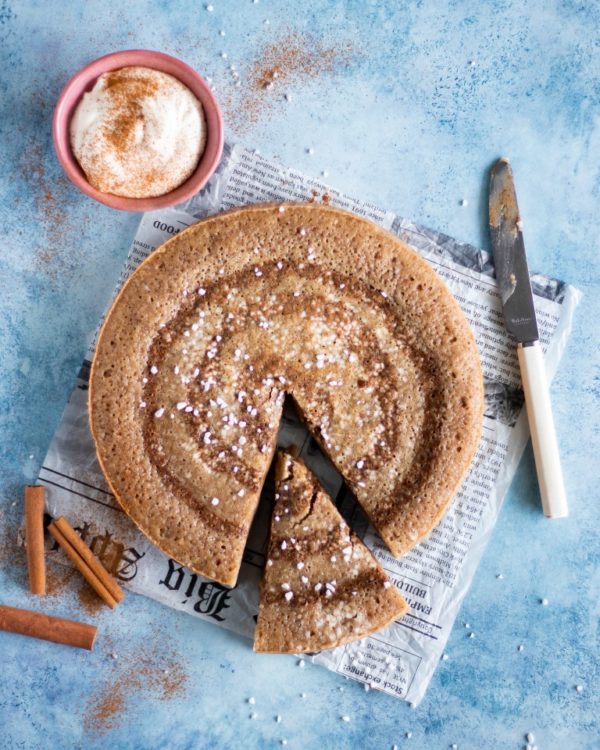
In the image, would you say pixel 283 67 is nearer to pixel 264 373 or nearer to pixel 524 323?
pixel 264 373

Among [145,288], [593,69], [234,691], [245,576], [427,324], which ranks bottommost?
[234,691]

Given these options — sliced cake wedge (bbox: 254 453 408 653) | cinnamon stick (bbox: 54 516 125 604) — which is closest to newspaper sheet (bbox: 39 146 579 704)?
cinnamon stick (bbox: 54 516 125 604)

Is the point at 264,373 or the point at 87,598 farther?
the point at 87,598

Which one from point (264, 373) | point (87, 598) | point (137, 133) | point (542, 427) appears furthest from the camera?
point (87, 598)

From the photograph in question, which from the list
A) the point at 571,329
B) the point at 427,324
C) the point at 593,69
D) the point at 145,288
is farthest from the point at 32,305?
the point at 593,69

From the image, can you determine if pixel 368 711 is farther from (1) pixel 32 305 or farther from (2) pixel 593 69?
(2) pixel 593 69

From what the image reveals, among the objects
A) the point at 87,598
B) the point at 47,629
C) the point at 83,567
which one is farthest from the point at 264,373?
the point at 47,629

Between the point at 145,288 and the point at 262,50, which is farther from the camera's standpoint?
the point at 262,50
